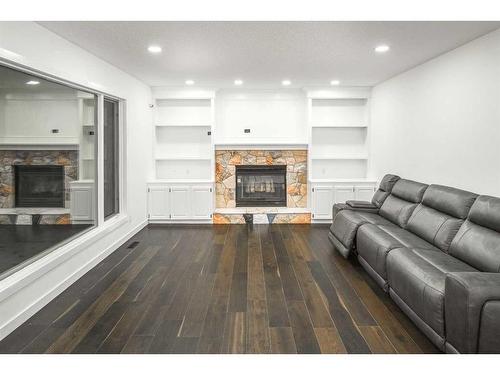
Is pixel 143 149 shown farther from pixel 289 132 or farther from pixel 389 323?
pixel 389 323

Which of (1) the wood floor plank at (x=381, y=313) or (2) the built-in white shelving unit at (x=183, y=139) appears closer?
(1) the wood floor plank at (x=381, y=313)

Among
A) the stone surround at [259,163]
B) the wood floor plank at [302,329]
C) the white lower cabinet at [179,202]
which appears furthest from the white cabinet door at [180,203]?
the wood floor plank at [302,329]

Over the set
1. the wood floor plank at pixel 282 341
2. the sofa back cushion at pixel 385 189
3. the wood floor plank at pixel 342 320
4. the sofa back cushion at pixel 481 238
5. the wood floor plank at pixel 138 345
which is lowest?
the wood floor plank at pixel 138 345

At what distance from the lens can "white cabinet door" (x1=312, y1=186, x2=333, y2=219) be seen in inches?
251

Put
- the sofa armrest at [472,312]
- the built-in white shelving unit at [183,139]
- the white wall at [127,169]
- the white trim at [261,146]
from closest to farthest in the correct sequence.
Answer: the sofa armrest at [472,312] → the white wall at [127,169] → the white trim at [261,146] → the built-in white shelving unit at [183,139]

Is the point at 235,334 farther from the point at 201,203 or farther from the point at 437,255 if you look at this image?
the point at 201,203

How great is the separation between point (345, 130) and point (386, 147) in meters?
1.17

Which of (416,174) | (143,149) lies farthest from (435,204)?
(143,149)

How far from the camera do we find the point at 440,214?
11.9 ft

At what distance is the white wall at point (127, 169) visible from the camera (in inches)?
106

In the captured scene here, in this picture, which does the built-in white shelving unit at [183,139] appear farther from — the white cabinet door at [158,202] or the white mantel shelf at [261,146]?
the white cabinet door at [158,202]

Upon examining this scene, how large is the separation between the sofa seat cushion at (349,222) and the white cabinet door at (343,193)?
53.8 inches

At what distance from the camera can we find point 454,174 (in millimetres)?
3938

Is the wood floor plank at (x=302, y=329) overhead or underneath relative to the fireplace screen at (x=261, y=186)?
underneath
